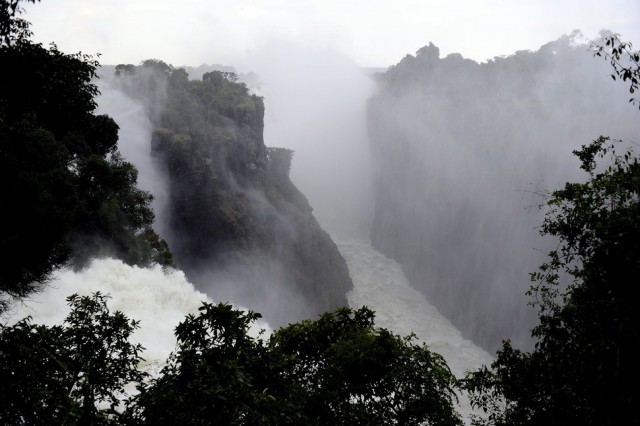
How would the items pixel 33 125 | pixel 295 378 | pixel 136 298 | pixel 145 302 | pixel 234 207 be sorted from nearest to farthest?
pixel 295 378
pixel 33 125
pixel 136 298
pixel 145 302
pixel 234 207

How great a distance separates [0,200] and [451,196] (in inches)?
3283

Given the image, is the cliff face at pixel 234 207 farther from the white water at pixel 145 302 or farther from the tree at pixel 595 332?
the tree at pixel 595 332

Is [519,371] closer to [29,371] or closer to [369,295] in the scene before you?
[29,371]

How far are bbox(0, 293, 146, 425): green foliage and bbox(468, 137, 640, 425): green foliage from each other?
761 centimetres

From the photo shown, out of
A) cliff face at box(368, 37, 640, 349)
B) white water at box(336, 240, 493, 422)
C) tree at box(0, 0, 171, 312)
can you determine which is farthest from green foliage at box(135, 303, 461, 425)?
cliff face at box(368, 37, 640, 349)

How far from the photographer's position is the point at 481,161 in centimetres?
8688

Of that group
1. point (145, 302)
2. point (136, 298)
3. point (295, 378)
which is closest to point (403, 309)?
point (145, 302)

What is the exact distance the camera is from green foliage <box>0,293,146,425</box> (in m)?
6.43

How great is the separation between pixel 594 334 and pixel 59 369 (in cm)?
886

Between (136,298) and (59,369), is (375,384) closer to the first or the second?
(59,369)

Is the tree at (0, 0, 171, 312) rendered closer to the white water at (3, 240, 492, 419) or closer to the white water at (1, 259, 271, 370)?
the white water at (3, 240, 492, 419)

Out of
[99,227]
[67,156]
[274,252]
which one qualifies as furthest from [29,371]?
[274,252]

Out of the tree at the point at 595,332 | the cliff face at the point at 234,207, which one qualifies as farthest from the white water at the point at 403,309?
the tree at the point at 595,332

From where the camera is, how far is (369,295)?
7269 centimetres
